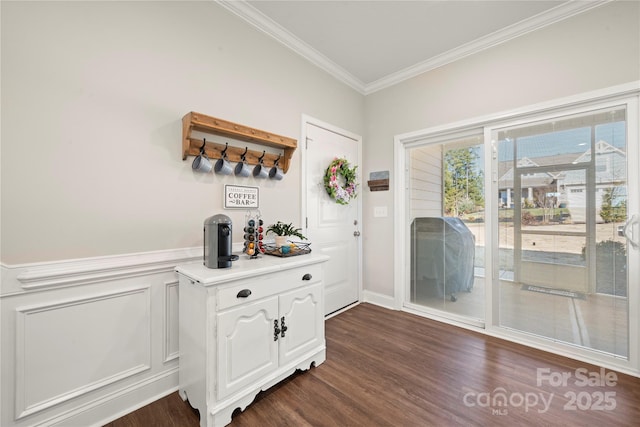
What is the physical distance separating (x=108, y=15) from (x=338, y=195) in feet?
7.14

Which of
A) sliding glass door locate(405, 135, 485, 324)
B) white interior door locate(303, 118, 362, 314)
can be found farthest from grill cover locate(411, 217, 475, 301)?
white interior door locate(303, 118, 362, 314)

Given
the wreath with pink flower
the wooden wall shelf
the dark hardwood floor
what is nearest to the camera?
the dark hardwood floor

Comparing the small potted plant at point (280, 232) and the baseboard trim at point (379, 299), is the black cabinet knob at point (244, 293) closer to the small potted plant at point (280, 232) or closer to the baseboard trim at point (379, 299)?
the small potted plant at point (280, 232)

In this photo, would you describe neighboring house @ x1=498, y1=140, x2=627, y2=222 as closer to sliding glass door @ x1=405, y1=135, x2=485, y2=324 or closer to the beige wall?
sliding glass door @ x1=405, y1=135, x2=485, y2=324

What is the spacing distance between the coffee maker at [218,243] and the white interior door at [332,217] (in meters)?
1.14

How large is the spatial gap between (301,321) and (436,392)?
995 millimetres

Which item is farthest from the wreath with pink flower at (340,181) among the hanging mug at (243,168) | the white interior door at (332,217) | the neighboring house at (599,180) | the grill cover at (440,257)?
the neighboring house at (599,180)

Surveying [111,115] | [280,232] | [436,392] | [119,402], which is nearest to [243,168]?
[280,232]

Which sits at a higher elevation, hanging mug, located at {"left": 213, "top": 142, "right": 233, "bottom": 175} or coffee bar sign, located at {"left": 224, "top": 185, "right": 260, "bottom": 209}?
hanging mug, located at {"left": 213, "top": 142, "right": 233, "bottom": 175}

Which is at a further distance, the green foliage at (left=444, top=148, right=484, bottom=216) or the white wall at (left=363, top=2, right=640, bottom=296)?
the green foliage at (left=444, top=148, right=484, bottom=216)

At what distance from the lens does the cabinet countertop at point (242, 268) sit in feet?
4.59

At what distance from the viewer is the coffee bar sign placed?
2016 millimetres

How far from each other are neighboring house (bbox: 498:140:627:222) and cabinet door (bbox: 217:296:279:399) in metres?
2.36

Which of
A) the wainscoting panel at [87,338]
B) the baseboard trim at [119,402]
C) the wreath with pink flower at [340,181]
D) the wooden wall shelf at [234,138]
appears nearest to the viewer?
the wainscoting panel at [87,338]
